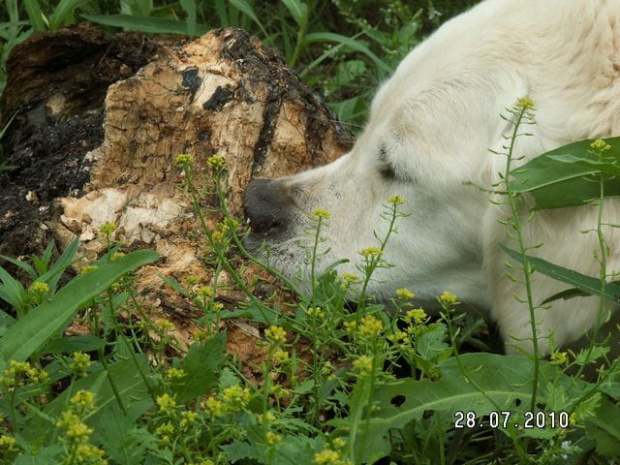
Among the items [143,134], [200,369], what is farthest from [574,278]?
[143,134]

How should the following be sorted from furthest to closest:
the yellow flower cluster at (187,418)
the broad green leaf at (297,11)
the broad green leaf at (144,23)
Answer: the broad green leaf at (297,11)
the broad green leaf at (144,23)
the yellow flower cluster at (187,418)

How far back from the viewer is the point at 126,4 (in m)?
4.54

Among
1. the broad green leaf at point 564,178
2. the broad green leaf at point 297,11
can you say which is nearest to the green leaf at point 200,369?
the broad green leaf at point 564,178

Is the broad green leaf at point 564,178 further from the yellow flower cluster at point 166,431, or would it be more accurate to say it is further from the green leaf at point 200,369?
the yellow flower cluster at point 166,431

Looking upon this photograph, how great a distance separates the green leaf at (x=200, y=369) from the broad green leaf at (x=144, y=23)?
2264 mm

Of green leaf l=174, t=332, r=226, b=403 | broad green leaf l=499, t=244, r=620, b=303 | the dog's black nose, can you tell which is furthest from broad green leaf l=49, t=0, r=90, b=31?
broad green leaf l=499, t=244, r=620, b=303

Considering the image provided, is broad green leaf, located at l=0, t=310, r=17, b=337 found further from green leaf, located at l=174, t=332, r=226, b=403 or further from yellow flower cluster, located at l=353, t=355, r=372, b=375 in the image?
yellow flower cluster, located at l=353, t=355, r=372, b=375

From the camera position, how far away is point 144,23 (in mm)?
4324

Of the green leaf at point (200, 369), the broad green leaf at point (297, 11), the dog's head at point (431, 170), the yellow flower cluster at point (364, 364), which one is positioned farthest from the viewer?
the broad green leaf at point (297, 11)

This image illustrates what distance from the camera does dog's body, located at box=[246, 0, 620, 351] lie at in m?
2.67

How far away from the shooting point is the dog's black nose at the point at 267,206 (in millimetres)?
3070

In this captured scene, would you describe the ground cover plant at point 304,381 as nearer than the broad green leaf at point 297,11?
Yes

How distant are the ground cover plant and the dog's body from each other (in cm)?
11

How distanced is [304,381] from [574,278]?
0.67m
